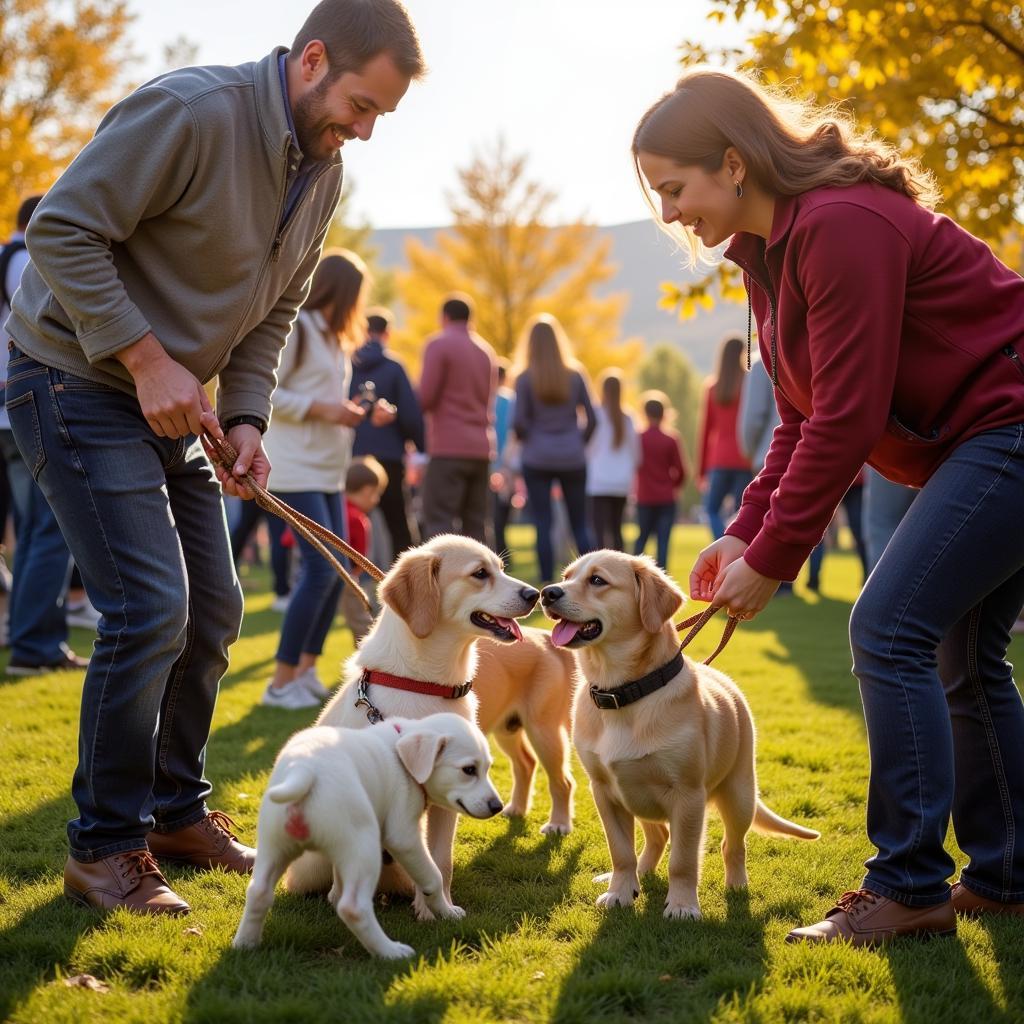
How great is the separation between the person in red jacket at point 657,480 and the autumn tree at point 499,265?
2373cm

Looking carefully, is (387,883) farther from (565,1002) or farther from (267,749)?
(267,749)

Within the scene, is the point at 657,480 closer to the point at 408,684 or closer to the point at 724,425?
the point at 724,425

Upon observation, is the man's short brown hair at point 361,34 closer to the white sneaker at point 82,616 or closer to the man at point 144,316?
the man at point 144,316

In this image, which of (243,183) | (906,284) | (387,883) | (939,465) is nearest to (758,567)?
(939,465)

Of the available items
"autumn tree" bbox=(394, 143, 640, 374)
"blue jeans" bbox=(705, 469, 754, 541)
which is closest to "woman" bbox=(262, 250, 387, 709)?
"blue jeans" bbox=(705, 469, 754, 541)

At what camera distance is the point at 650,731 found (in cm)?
375

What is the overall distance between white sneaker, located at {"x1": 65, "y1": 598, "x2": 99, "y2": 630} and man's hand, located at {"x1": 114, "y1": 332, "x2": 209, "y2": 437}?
23.5 feet

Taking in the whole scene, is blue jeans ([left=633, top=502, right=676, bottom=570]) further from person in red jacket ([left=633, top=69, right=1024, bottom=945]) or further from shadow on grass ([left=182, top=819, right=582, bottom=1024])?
person in red jacket ([left=633, top=69, right=1024, bottom=945])

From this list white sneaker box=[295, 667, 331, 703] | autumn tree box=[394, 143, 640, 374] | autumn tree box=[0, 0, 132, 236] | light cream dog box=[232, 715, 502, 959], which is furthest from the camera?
autumn tree box=[394, 143, 640, 374]

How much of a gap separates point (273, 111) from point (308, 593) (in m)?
3.70

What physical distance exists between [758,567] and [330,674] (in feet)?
17.8

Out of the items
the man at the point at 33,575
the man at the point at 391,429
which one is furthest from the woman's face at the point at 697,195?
the man at the point at 391,429

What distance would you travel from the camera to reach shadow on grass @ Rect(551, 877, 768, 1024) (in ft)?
9.32

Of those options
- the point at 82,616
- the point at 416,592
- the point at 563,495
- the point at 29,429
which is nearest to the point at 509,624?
the point at 416,592
